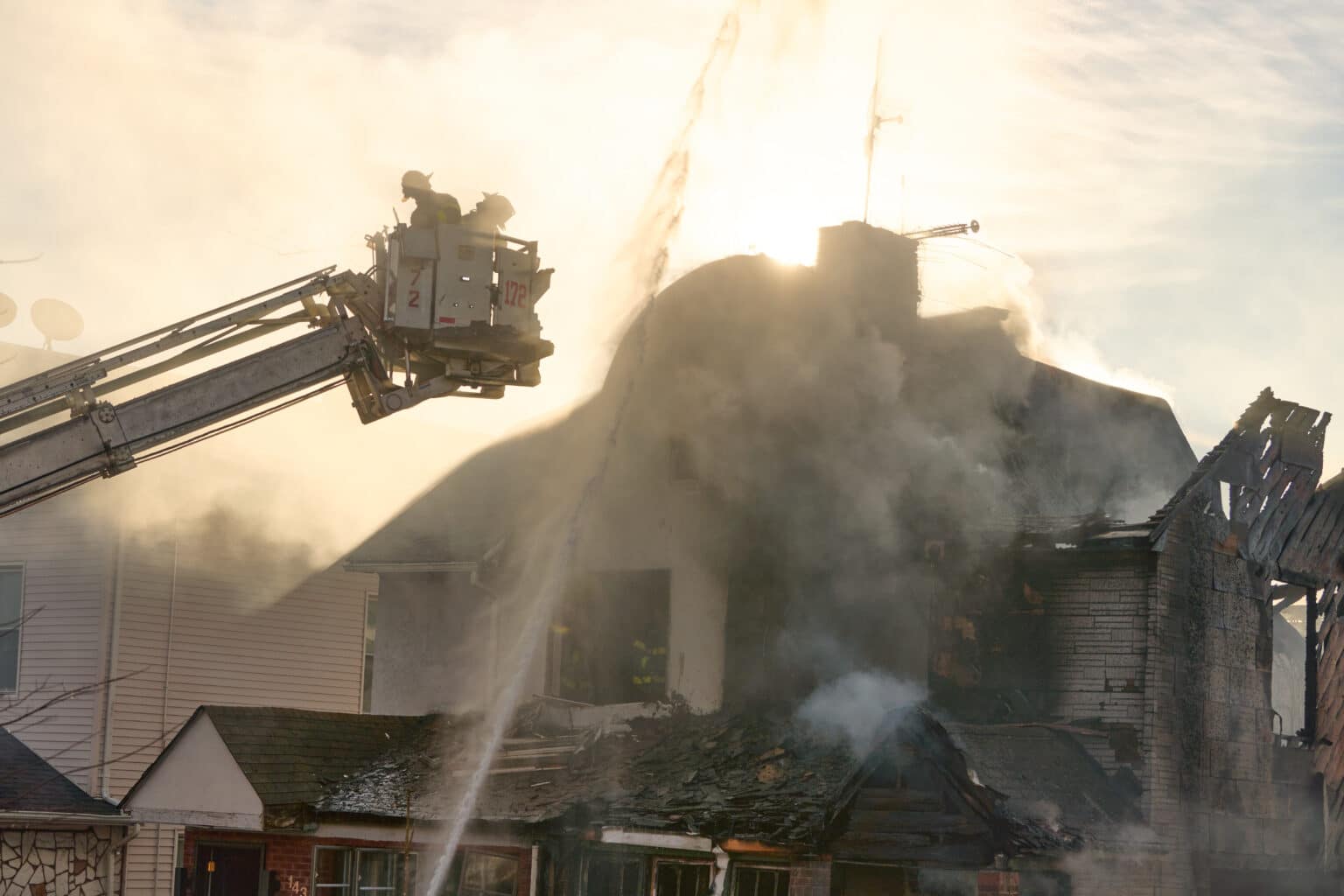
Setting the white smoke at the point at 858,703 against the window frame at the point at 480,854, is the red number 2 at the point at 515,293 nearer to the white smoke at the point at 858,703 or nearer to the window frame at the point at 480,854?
the white smoke at the point at 858,703

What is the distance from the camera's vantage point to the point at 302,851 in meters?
18.1

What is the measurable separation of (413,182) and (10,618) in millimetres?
13491

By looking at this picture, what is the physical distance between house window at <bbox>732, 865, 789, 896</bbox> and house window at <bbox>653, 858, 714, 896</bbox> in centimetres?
32

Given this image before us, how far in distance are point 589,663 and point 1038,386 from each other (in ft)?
21.5

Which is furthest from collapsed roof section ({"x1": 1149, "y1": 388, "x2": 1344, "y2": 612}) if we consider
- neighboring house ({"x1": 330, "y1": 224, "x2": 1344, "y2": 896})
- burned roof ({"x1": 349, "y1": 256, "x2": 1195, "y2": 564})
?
burned roof ({"x1": 349, "y1": 256, "x2": 1195, "y2": 564})

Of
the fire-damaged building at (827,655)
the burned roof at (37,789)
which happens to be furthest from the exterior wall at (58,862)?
the fire-damaged building at (827,655)

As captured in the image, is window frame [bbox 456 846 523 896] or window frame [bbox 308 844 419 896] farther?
window frame [bbox 308 844 419 896]

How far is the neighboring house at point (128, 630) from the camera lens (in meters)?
22.2

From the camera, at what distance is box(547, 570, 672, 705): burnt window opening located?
19031mm

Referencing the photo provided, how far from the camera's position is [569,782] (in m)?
17.0

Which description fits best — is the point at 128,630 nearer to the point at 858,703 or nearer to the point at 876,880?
the point at 858,703

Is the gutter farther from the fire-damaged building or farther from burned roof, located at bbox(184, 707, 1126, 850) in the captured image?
burned roof, located at bbox(184, 707, 1126, 850)

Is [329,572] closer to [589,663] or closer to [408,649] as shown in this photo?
[408,649]

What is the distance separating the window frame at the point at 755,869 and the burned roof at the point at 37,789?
8791 mm
